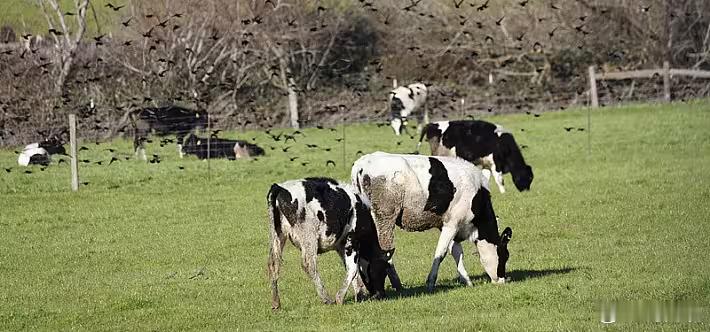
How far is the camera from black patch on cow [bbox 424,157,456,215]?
579 inches

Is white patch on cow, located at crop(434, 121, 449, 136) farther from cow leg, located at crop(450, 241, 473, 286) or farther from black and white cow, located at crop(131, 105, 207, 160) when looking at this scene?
cow leg, located at crop(450, 241, 473, 286)

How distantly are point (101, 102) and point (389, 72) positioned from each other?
15.8 meters

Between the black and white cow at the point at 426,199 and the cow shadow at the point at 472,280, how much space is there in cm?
27

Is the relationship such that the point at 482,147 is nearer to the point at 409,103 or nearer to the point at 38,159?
the point at 38,159

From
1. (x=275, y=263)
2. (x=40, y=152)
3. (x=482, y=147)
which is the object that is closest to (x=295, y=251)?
(x=275, y=263)

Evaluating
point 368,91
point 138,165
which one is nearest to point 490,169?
point 138,165

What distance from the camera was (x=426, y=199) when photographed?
48.3ft

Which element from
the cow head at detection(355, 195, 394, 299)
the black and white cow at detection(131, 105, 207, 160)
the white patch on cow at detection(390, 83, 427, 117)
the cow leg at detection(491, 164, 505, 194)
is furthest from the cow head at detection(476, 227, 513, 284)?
the white patch on cow at detection(390, 83, 427, 117)

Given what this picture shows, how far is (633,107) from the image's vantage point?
43469mm

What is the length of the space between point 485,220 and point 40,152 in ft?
61.3

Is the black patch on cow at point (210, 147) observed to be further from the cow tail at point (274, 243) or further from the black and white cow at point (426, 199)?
the cow tail at point (274, 243)

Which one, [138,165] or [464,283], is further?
[138,165]

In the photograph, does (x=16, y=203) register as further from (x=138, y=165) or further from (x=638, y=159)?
(x=638, y=159)

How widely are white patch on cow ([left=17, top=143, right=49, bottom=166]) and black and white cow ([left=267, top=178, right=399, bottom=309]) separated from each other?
18904mm
